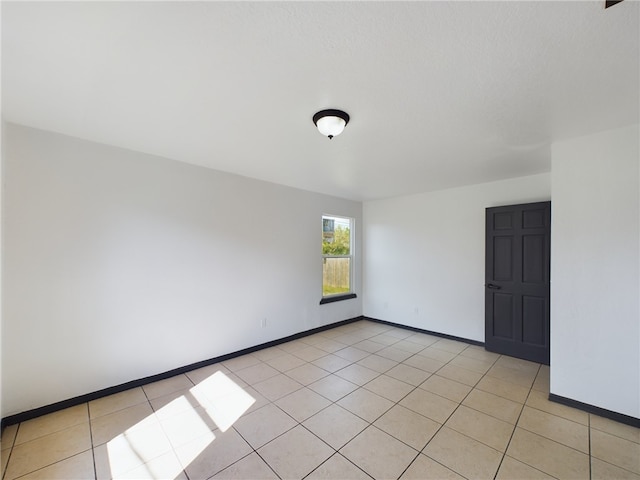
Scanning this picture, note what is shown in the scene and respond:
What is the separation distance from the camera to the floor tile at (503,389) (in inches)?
106

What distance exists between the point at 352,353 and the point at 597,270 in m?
2.81

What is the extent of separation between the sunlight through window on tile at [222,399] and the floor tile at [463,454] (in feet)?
5.20

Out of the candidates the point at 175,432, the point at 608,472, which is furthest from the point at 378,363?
the point at 175,432

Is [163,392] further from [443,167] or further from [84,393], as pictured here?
[443,167]

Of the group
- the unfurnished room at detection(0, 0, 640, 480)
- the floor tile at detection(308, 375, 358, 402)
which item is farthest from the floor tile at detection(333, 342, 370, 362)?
the floor tile at detection(308, 375, 358, 402)

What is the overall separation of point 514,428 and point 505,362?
5.14ft

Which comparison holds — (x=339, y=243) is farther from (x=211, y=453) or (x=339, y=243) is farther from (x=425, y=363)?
(x=211, y=453)

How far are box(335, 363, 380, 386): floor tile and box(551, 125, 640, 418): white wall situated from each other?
5.81 feet

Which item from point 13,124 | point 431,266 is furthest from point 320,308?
point 13,124

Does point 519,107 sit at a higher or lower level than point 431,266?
higher

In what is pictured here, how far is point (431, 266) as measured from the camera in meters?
4.62

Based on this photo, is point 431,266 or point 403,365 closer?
point 403,365

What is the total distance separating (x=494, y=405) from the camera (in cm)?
255

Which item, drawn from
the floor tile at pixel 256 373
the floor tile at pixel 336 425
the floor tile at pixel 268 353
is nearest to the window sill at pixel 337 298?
the floor tile at pixel 268 353
